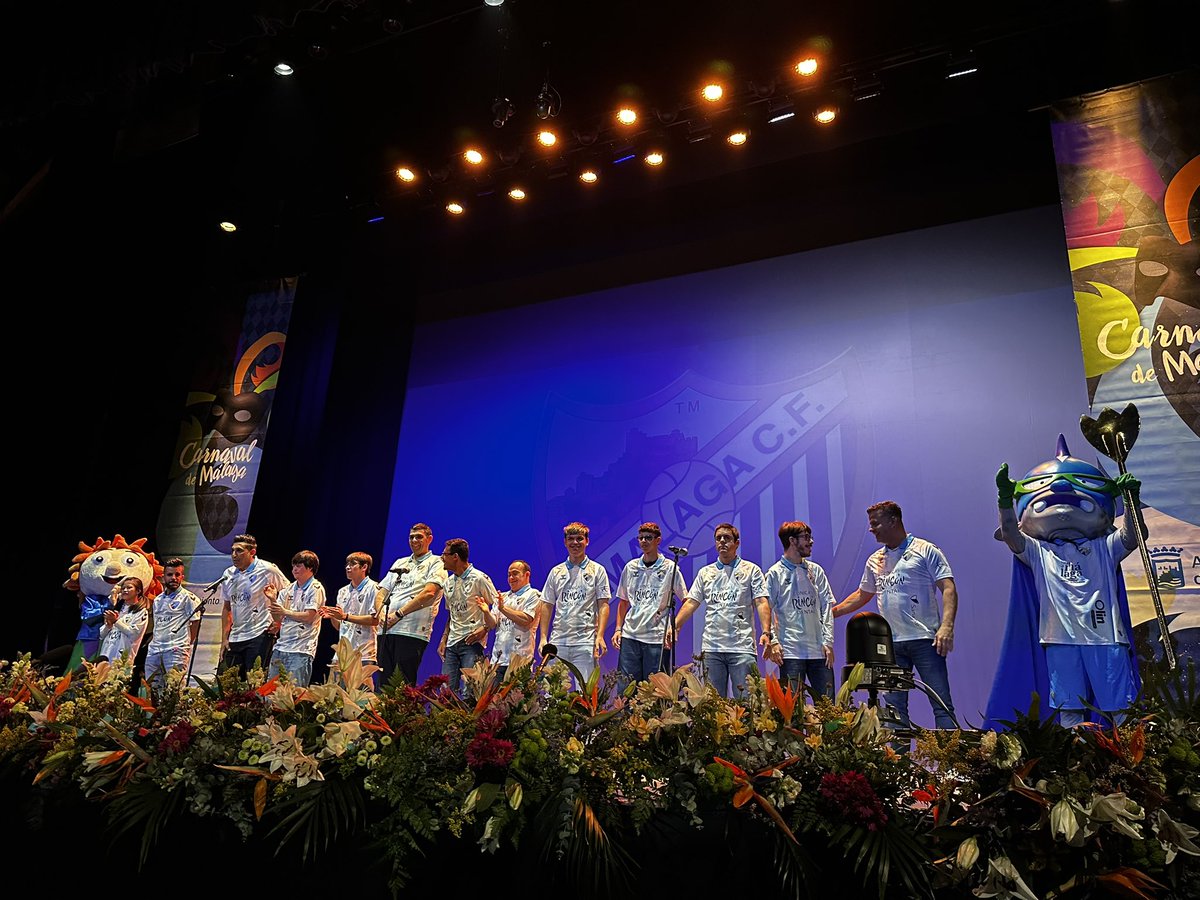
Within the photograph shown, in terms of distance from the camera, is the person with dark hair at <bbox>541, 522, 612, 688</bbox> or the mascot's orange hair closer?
the person with dark hair at <bbox>541, 522, 612, 688</bbox>

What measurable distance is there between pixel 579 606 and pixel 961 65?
5.29 m

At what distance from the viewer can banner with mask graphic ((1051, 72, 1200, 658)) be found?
560cm

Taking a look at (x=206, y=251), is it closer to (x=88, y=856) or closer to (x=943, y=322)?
(x=943, y=322)

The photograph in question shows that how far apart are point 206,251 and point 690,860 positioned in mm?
10214

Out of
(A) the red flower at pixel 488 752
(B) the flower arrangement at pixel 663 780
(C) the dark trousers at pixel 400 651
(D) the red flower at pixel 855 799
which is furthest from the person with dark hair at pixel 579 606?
(D) the red flower at pixel 855 799

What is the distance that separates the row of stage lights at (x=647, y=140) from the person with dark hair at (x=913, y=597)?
12.1ft

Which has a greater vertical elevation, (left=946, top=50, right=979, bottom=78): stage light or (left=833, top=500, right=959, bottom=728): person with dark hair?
(left=946, top=50, right=979, bottom=78): stage light

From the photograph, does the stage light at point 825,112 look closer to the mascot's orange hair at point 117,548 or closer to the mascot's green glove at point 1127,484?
the mascot's green glove at point 1127,484

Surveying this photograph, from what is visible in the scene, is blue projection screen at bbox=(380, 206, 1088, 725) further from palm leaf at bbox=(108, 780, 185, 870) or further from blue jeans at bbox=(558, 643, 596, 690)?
palm leaf at bbox=(108, 780, 185, 870)

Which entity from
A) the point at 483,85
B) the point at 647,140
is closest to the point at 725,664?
the point at 647,140

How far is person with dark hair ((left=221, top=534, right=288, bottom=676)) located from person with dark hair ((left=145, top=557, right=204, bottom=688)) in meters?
0.27

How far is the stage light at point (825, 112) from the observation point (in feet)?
24.1

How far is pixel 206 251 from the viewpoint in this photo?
10273 millimetres

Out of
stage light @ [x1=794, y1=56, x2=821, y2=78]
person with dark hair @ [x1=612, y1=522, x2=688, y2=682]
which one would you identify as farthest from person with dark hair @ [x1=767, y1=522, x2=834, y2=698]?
stage light @ [x1=794, y1=56, x2=821, y2=78]
